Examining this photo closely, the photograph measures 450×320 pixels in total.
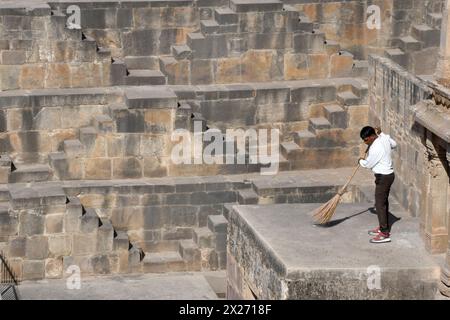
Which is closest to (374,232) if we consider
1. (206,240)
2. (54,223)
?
(206,240)

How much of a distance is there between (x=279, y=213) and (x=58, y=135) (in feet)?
20.2

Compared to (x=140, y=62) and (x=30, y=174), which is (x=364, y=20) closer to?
(x=140, y=62)

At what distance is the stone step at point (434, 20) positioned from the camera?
39562mm

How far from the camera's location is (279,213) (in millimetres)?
32312

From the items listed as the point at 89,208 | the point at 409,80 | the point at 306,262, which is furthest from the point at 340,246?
the point at 89,208

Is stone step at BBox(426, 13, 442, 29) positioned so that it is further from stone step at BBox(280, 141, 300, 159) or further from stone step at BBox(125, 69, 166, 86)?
stone step at BBox(125, 69, 166, 86)

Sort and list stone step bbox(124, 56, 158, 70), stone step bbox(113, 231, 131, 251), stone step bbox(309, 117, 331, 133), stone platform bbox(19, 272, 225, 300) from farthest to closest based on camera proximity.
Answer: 1. stone step bbox(124, 56, 158, 70)
2. stone step bbox(309, 117, 331, 133)
3. stone step bbox(113, 231, 131, 251)
4. stone platform bbox(19, 272, 225, 300)

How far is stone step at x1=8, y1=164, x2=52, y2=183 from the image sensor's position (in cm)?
3588

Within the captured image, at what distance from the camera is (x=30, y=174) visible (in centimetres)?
3588

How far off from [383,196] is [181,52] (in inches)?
331

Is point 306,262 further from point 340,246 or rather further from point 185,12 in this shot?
point 185,12

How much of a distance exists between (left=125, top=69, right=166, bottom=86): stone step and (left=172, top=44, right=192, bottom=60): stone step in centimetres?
52

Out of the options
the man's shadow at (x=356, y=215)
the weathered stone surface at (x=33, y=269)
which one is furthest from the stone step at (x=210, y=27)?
the man's shadow at (x=356, y=215)

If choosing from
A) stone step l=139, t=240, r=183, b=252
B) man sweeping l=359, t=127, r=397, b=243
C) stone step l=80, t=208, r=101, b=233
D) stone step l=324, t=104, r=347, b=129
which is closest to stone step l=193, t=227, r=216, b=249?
stone step l=139, t=240, r=183, b=252
